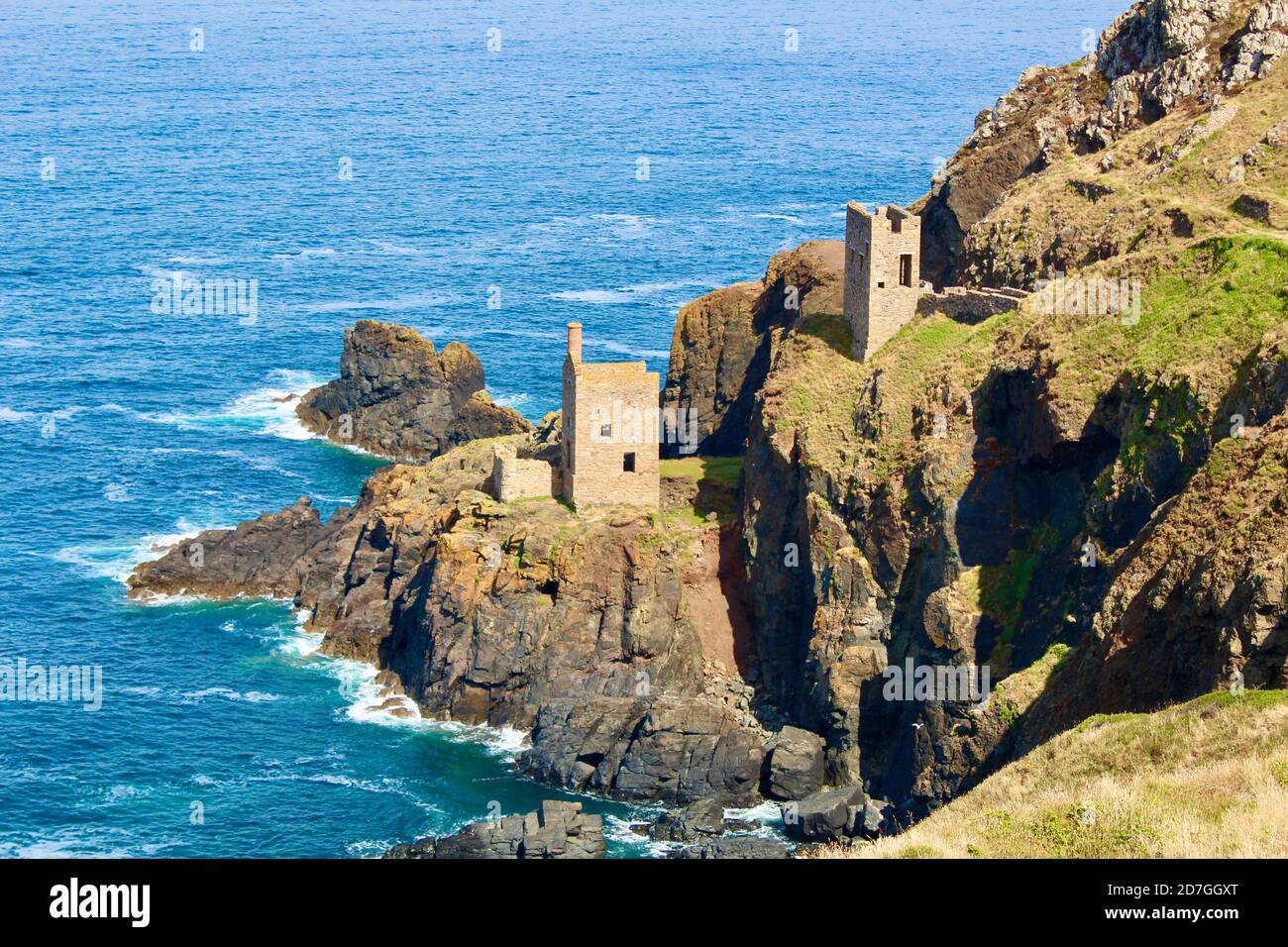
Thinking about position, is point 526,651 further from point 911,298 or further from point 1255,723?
point 1255,723

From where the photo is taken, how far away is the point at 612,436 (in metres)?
105

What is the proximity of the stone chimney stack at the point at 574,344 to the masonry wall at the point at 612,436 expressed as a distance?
0.96 m

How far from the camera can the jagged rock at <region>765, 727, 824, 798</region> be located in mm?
92000

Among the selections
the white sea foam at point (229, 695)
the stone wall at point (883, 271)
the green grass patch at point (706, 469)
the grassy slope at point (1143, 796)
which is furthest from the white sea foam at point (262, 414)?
the grassy slope at point (1143, 796)

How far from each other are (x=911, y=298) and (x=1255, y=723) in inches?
2075

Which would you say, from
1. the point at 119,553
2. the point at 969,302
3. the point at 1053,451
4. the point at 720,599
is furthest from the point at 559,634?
the point at 119,553

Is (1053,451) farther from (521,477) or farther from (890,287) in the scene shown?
(521,477)

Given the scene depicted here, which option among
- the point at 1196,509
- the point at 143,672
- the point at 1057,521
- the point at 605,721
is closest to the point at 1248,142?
the point at 1057,521

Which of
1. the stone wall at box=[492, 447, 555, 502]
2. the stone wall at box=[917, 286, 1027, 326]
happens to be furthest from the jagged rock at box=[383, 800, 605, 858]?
the stone wall at box=[917, 286, 1027, 326]

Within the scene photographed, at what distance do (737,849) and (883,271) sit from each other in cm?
3452

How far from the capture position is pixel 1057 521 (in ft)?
298

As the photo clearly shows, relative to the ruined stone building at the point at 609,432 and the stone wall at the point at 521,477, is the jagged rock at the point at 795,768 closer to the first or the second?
the ruined stone building at the point at 609,432

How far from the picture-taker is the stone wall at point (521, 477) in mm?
106125

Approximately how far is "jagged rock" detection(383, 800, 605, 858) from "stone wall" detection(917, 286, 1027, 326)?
112 feet
